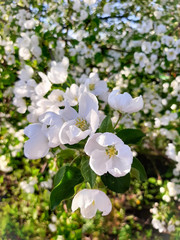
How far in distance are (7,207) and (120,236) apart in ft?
4.12

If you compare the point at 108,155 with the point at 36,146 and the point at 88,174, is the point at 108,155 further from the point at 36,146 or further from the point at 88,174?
the point at 36,146

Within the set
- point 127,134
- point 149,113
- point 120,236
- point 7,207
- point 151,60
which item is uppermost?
point 127,134

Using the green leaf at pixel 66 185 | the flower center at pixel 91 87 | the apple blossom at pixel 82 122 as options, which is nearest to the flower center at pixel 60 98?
the flower center at pixel 91 87

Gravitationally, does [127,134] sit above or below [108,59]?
above

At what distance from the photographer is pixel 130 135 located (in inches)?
29.0

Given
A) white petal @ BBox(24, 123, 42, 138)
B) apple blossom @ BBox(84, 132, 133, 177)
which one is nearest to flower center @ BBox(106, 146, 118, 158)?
apple blossom @ BBox(84, 132, 133, 177)

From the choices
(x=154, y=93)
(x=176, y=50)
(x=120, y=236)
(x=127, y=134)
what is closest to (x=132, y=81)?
(x=154, y=93)

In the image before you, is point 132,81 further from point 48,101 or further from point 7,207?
point 7,207

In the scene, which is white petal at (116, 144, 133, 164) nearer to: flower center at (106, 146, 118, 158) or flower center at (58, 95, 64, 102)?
flower center at (106, 146, 118, 158)

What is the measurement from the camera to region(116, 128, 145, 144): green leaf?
729mm

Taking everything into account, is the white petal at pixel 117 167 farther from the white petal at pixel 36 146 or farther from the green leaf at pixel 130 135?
the white petal at pixel 36 146

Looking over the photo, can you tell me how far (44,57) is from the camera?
1.67m

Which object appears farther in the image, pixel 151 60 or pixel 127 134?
pixel 151 60

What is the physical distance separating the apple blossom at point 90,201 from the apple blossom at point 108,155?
0.10 metres
